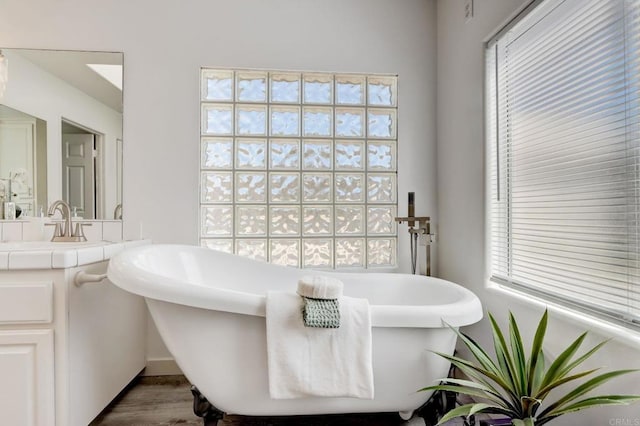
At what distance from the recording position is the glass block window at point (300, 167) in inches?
83.2

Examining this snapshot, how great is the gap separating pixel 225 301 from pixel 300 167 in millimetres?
1182

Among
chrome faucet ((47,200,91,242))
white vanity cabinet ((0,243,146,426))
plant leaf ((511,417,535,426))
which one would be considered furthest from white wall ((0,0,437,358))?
plant leaf ((511,417,535,426))

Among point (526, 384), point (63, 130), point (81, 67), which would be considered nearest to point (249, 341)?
point (526, 384)

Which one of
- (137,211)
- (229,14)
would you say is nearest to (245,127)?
(229,14)

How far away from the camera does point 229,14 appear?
206 cm

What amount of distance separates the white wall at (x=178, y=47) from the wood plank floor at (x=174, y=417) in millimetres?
323

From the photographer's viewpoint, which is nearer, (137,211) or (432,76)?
(137,211)

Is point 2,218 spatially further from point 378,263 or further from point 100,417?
point 378,263

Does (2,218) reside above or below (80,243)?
above

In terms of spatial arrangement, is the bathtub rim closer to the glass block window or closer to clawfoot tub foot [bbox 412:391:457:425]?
clawfoot tub foot [bbox 412:391:457:425]

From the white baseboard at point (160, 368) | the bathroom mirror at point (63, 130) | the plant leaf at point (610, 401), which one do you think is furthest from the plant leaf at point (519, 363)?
the bathroom mirror at point (63, 130)

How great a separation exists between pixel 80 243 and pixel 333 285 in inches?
56.5

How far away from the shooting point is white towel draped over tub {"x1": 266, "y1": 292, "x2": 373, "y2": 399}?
3.73 ft

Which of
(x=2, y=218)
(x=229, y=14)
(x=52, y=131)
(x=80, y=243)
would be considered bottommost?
(x=80, y=243)
